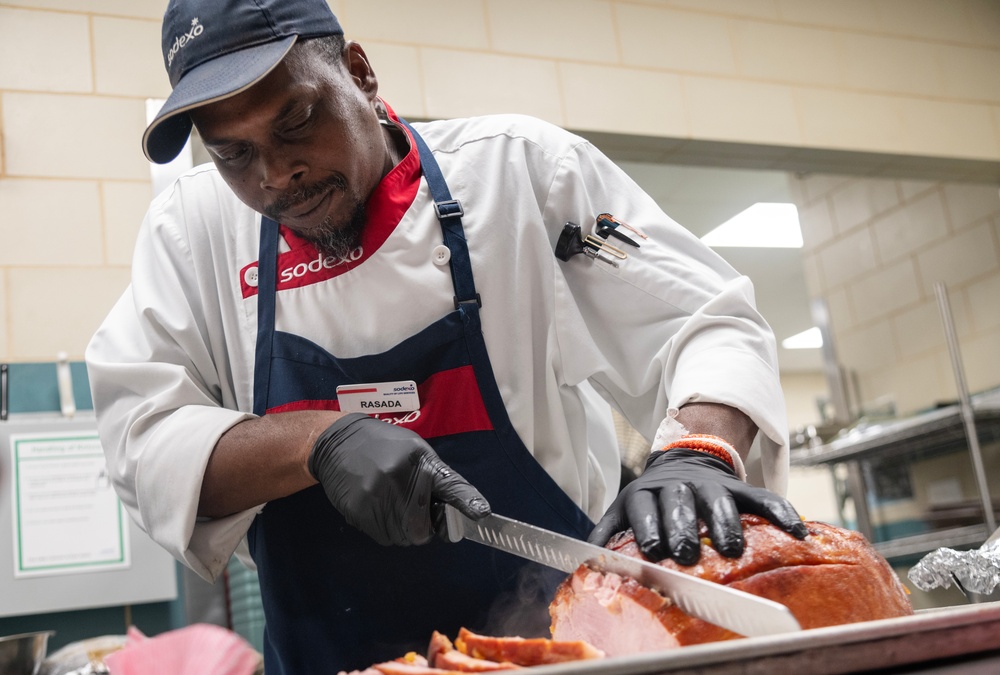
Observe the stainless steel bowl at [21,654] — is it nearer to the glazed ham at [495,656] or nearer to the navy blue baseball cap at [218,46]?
the navy blue baseball cap at [218,46]

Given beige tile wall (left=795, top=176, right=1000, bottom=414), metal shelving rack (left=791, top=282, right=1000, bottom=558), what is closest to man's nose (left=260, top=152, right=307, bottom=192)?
metal shelving rack (left=791, top=282, right=1000, bottom=558)

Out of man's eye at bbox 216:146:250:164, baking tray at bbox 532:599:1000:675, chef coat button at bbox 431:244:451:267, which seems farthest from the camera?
chef coat button at bbox 431:244:451:267

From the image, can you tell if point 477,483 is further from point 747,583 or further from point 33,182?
point 33,182

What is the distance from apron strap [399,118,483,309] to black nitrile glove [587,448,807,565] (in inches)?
18.6

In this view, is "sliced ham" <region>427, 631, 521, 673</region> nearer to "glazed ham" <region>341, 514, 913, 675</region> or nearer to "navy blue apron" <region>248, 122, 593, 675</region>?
"glazed ham" <region>341, 514, 913, 675</region>

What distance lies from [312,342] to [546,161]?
469mm

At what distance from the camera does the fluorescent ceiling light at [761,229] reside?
635 centimetres

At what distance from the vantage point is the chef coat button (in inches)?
57.6

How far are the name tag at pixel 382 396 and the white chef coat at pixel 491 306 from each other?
0.22 ft

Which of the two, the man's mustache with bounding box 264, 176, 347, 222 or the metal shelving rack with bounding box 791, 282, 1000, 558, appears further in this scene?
the metal shelving rack with bounding box 791, 282, 1000, 558

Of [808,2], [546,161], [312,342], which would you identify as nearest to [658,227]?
[546,161]

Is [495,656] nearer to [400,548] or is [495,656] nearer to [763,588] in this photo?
[763,588]

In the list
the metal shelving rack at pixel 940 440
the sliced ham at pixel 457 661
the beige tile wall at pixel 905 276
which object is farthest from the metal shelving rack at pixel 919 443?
the sliced ham at pixel 457 661

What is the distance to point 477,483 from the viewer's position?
1.40 metres
